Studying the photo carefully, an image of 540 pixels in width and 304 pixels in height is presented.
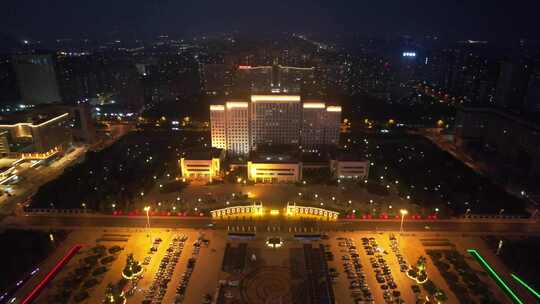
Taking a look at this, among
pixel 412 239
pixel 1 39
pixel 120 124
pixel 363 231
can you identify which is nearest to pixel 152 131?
pixel 120 124

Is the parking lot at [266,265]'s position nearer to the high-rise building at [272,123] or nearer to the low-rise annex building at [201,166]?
the low-rise annex building at [201,166]

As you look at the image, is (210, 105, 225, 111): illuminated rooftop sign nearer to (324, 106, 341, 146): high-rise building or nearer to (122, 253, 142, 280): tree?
(324, 106, 341, 146): high-rise building

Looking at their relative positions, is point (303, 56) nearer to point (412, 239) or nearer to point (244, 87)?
point (244, 87)

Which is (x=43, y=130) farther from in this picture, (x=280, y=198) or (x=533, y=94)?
(x=533, y=94)

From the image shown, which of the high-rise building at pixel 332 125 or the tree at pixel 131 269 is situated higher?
the high-rise building at pixel 332 125

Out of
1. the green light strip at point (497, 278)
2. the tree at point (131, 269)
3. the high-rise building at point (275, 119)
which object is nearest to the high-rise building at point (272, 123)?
the high-rise building at point (275, 119)

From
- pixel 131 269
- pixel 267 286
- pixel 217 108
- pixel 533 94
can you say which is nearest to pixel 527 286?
pixel 267 286
